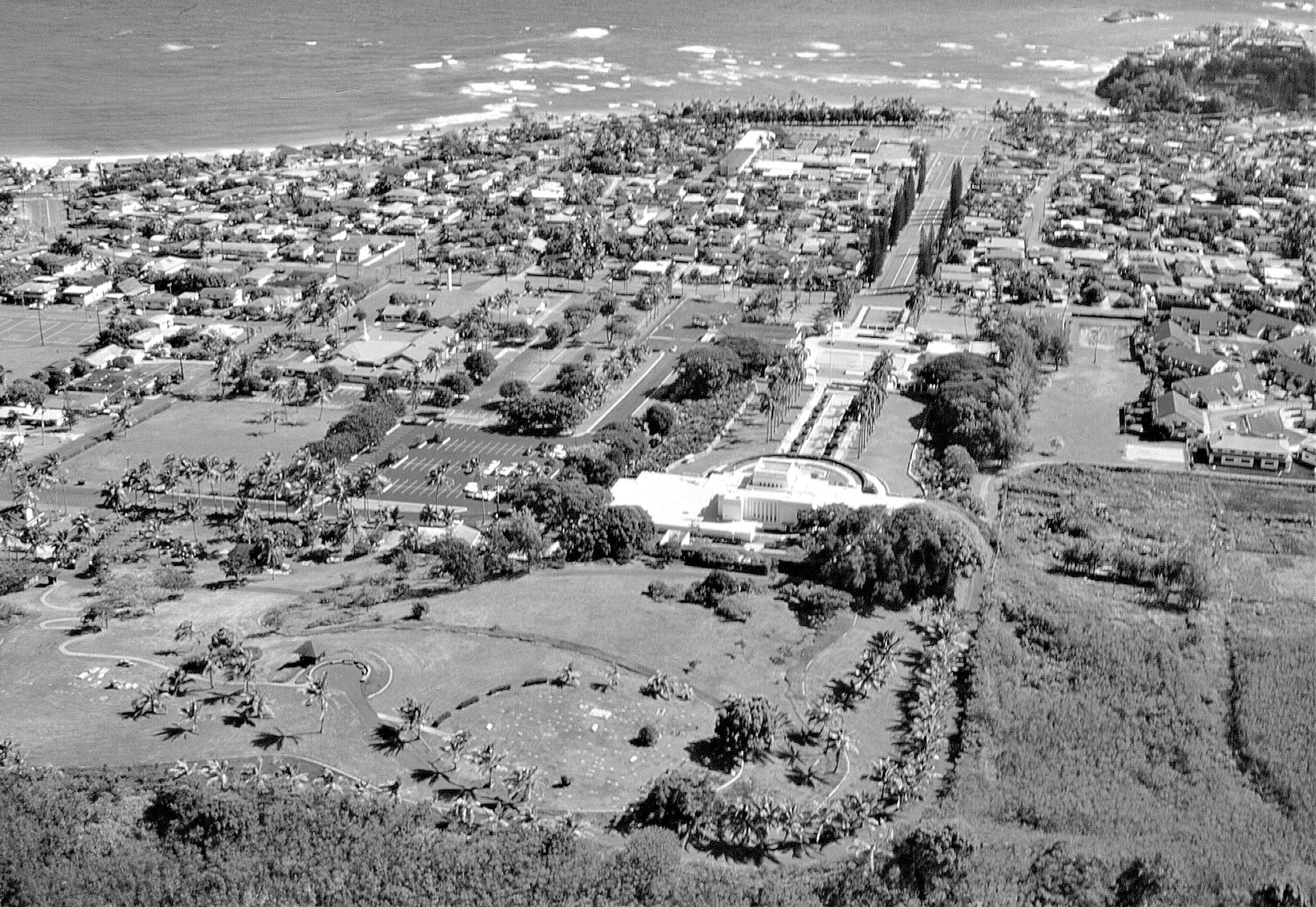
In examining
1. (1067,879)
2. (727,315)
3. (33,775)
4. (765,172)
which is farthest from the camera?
(765,172)

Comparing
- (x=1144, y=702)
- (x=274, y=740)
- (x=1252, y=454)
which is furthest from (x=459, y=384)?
(x=1144, y=702)

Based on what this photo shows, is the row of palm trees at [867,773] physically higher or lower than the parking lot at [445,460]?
lower

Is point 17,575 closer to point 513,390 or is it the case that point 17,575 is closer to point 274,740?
point 274,740

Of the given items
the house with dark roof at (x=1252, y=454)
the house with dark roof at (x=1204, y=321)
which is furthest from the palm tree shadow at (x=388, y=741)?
the house with dark roof at (x=1204, y=321)

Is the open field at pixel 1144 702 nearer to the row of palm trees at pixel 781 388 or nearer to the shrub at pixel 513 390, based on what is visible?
the row of palm trees at pixel 781 388

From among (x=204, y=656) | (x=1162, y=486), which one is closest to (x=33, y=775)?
(x=204, y=656)

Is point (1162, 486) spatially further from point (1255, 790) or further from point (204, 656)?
point (204, 656)
